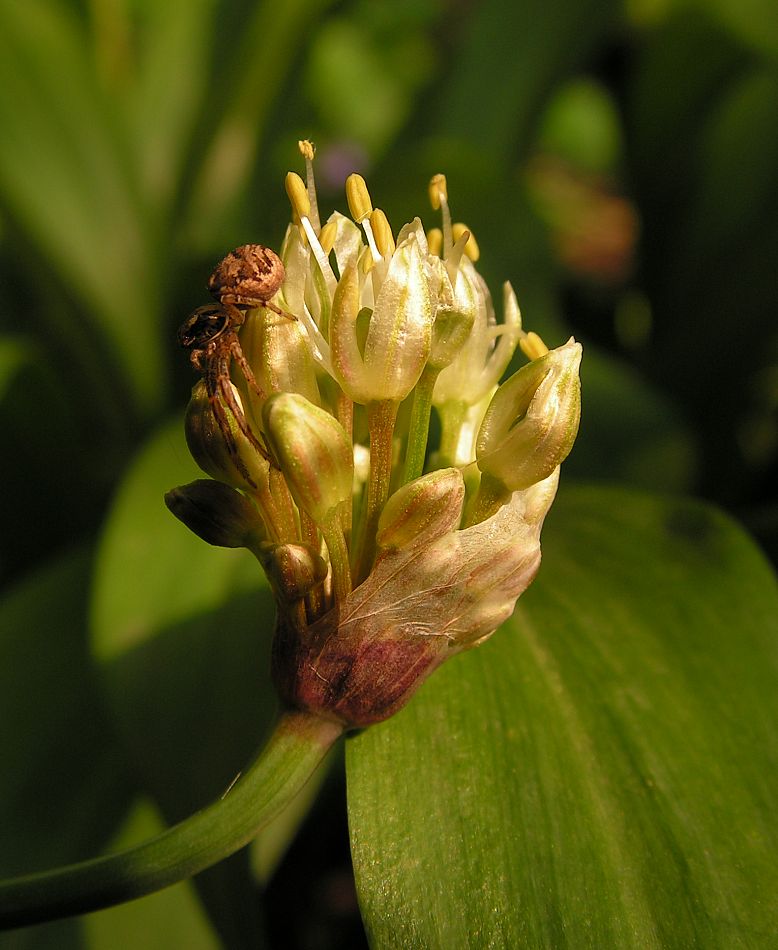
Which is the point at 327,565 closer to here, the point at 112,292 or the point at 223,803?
the point at 223,803

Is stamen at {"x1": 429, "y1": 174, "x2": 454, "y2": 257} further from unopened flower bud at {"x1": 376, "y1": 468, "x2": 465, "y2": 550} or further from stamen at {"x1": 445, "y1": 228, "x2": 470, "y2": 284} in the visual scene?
unopened flower bud at {"x1": 376, "y1": 468, "x2": 465, "y2": 550}

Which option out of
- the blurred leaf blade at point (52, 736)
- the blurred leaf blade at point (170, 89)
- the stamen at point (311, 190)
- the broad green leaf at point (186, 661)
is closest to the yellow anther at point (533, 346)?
the stamen at point (311, 190)

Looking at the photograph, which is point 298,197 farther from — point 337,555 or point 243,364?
point 337,555

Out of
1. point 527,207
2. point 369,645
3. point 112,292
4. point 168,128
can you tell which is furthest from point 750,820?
point 168,128

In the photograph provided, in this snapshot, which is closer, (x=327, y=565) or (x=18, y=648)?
(x=327, y=565)

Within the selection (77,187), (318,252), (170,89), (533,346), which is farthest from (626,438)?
(170,89)

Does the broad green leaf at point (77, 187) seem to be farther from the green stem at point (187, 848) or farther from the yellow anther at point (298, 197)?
the green stem at point (187, 848)

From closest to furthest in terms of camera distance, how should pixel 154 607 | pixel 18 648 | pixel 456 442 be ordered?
pixel 456 442 < pixel 154 607 < pixel 18 648
